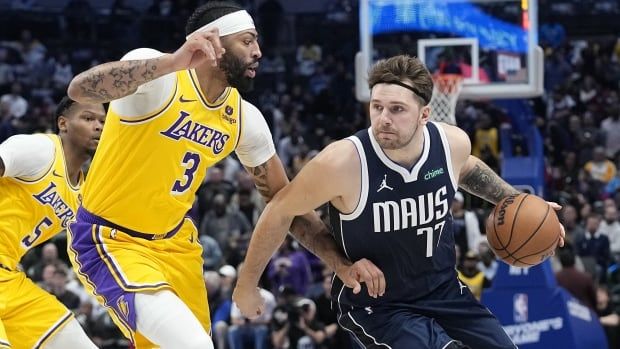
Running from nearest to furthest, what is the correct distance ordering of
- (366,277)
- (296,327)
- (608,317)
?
(366,277) → (608,317) → (296,327)

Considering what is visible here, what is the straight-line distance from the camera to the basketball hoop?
34.5 ft

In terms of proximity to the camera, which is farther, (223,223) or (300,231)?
(223,223)

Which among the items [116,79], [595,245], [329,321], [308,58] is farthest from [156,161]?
[308,58]

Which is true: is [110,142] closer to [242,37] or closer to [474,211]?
[242,37]

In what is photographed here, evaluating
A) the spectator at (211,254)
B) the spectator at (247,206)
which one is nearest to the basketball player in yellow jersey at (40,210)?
the spectator at (211,254)

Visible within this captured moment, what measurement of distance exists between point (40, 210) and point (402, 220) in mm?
2095

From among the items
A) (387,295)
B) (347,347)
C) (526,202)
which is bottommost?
(347,347)

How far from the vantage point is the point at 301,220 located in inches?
219

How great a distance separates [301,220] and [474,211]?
8.23 m

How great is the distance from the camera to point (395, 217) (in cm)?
505

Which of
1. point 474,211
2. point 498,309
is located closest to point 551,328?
point 498,309

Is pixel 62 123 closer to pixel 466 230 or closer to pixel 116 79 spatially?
pixel 116 79

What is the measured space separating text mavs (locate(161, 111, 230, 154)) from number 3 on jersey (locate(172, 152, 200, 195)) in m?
0.08

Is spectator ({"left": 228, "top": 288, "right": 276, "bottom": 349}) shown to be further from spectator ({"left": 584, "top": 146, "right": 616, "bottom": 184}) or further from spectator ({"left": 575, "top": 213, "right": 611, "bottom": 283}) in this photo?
spectator ({"left": 584, "top": 146, "right": 616, "bottom": 184})
